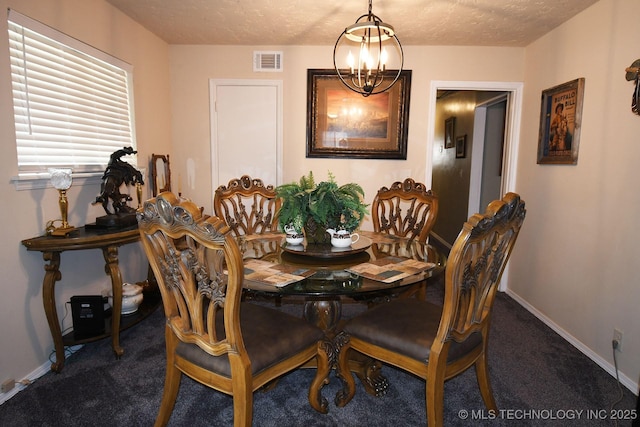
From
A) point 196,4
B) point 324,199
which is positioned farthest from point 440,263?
point 196,4

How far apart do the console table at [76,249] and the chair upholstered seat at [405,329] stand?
146cm

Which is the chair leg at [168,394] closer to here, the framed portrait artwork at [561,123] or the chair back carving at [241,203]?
the chair back carving at [241,203]

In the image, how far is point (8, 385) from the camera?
1908 millimetres

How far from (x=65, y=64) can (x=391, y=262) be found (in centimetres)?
237

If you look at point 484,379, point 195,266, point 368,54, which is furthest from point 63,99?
point 484,379

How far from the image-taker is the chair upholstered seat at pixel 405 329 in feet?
4.99

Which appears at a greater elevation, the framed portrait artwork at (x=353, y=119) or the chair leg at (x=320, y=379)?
the framed portrait artwork at (x=353, y=119)

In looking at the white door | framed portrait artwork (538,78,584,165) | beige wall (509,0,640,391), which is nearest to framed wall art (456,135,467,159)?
beige wall (509,0,640,391)

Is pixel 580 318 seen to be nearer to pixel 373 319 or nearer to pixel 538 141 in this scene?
pixel 538 141

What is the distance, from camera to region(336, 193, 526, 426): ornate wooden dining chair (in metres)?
1.32

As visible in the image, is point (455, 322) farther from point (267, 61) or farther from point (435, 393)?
point (267, 61)

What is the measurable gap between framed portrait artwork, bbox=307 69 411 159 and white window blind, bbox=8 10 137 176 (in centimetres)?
166

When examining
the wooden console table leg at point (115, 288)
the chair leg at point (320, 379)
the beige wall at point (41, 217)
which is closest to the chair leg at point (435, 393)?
the chair leg at point (320, 379)

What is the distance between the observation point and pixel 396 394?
6.55ft
